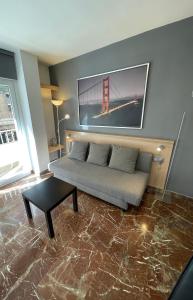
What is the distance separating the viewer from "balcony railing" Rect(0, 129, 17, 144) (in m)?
2.61

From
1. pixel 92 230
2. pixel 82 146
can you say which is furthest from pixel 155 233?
pixel 82 146

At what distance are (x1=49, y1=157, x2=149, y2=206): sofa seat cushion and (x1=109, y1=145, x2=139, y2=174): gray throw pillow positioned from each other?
0.08 meters

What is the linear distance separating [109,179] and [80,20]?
2.17 metres

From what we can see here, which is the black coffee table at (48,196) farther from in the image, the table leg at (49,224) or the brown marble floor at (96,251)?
the brown marble floor at (96,251)

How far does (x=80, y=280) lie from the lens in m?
1.20

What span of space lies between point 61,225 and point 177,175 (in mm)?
1977

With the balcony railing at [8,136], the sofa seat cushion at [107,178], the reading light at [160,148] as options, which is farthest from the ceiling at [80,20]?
the sofa seat cushion at [107,178]

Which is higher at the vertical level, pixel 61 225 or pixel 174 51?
pixel 174 51

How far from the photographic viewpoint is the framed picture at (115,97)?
2131 millimetres

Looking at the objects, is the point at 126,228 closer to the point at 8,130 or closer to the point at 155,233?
the point at 155,233

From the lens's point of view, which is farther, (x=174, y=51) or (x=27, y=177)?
(x=27, y=177)

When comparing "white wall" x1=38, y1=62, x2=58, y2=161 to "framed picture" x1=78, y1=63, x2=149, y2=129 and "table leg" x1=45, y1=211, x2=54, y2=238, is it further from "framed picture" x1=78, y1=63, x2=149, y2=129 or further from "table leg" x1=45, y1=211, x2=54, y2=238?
"table leg" x1=45, y1=211, x2=54, y2=238

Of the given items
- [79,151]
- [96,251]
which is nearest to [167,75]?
[79,151]

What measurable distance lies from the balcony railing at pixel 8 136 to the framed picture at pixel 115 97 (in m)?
1.50
